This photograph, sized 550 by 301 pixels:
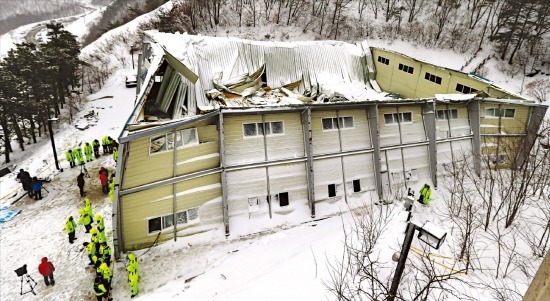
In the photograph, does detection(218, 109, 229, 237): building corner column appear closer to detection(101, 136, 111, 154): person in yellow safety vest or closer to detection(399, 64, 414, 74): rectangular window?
detection(101, 136, 111, 154): person in yellow safety vest

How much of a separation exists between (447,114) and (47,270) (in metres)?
21.7

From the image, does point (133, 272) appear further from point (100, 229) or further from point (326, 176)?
point (326, 176)

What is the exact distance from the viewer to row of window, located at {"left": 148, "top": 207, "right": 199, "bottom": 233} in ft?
41.9

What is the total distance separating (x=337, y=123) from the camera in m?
15.6

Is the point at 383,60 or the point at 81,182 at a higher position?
the point at 383,60

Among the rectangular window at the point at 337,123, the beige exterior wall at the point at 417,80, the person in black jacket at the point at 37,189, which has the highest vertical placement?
the beige exterior wall at the point at 417,80

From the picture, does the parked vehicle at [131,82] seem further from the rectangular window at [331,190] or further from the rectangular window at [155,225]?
the rectangular window at [331,190]

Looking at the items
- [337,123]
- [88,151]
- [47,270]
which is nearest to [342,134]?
[337,123]

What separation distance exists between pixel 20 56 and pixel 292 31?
32.2m

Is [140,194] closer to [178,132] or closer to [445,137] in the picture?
[178,132]

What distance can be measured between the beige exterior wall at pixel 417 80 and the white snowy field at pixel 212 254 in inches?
319

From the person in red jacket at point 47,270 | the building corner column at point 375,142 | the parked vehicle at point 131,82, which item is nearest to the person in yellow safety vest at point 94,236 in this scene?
the person in red jacket at point 47,270

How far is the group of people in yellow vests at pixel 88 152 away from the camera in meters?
19.0

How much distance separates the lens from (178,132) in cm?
1281
